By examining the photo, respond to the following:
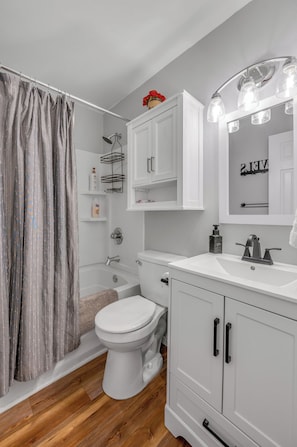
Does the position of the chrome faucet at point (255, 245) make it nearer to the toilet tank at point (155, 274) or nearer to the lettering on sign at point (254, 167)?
the lettering on sign at point (254, 167)

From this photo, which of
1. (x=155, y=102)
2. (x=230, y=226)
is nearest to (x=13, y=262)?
(x=230, y=226)

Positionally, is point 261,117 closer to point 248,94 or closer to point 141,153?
point 248,94

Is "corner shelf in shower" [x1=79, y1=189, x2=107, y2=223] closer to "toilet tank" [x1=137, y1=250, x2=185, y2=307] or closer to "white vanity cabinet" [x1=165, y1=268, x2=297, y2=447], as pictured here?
"toilet tank" [x1=137, y1=250, x2=185, y2=307]

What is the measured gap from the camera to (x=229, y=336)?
86 cm

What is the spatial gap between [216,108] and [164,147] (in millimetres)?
419

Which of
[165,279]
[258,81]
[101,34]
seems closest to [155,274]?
[165,279]

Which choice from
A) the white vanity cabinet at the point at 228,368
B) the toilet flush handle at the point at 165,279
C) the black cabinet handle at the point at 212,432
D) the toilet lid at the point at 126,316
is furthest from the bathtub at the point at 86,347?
the black cabinet handle at the point at 212,432

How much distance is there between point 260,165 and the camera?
1245 millimetres

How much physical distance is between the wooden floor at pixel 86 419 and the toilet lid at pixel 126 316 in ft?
1.61

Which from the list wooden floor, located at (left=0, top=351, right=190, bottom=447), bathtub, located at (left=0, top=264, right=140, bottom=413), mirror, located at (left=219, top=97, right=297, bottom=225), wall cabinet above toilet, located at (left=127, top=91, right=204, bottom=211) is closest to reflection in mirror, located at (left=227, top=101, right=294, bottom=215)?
mirror, located at (left=219, top=97, right=297, bottom=225)

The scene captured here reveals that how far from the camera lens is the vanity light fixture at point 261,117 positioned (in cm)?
119

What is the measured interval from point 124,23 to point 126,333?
2111 millimetres

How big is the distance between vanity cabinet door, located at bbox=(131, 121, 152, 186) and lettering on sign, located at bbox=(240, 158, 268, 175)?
2.27 feet

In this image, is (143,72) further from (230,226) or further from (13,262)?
(13,262)
